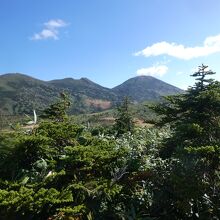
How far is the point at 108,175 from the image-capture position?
895 centimetres

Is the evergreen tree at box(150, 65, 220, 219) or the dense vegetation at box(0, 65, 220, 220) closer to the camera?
the dense vegetation at box(0, 65, 220, 220)

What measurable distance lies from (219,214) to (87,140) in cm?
362

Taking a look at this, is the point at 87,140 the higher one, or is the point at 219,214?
the point at 87,140

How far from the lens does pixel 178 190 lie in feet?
27.7

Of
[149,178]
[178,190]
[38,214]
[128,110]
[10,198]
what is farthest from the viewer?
[128,110]

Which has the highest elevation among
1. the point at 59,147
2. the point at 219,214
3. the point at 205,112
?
the point at 205,112

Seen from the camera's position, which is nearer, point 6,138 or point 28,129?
point 6,138

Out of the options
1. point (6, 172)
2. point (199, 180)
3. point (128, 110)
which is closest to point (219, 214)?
point (199, 180)

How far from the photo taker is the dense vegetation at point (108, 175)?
7.72 m

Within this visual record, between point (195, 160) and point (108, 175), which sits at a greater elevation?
point (195, 160)

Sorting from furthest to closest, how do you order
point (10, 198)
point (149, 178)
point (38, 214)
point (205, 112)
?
point (205, 112)
point (149, 178)
point (38, 214)
point (10, 198)

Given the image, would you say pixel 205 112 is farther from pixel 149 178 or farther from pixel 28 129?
pixel 28 129

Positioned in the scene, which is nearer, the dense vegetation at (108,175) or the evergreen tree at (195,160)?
the dense vegetation at (108,175)

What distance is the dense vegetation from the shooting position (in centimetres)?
772
